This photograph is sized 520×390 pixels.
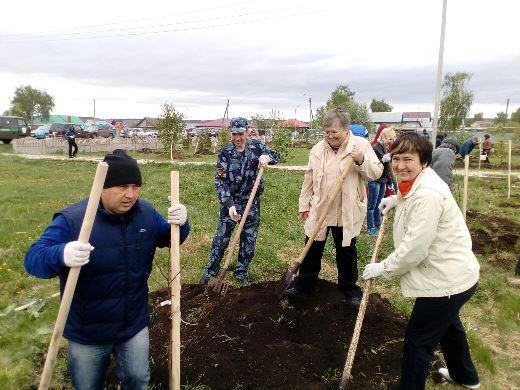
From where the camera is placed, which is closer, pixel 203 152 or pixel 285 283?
pixel 285 283

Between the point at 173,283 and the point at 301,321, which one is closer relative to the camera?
the point at 173,283

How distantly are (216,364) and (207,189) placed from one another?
8289 mm

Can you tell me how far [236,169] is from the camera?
492 cm

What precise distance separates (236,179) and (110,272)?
8.89ft

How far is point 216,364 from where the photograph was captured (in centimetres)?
347

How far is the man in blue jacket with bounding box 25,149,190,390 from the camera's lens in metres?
2.28

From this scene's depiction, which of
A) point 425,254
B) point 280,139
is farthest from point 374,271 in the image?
point 280,139

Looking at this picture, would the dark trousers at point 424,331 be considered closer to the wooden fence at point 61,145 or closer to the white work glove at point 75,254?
the white work glove at point 75,254

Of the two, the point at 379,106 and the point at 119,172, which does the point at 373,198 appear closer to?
the point at 119,172

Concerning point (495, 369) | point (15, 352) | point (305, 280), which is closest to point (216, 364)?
point (305, 280)

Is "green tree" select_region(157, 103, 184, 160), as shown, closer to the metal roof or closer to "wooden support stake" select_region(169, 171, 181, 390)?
"wooden support stake" select_region(169, 171, 181, 390)

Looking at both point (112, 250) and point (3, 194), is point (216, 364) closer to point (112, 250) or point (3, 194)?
point (112, 250)

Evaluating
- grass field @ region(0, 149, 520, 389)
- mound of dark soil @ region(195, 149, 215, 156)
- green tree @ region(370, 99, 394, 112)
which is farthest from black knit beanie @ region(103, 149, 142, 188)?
green tree @ region(370, 99, 394, 112)

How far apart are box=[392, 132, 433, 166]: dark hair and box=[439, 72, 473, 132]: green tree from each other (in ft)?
131
